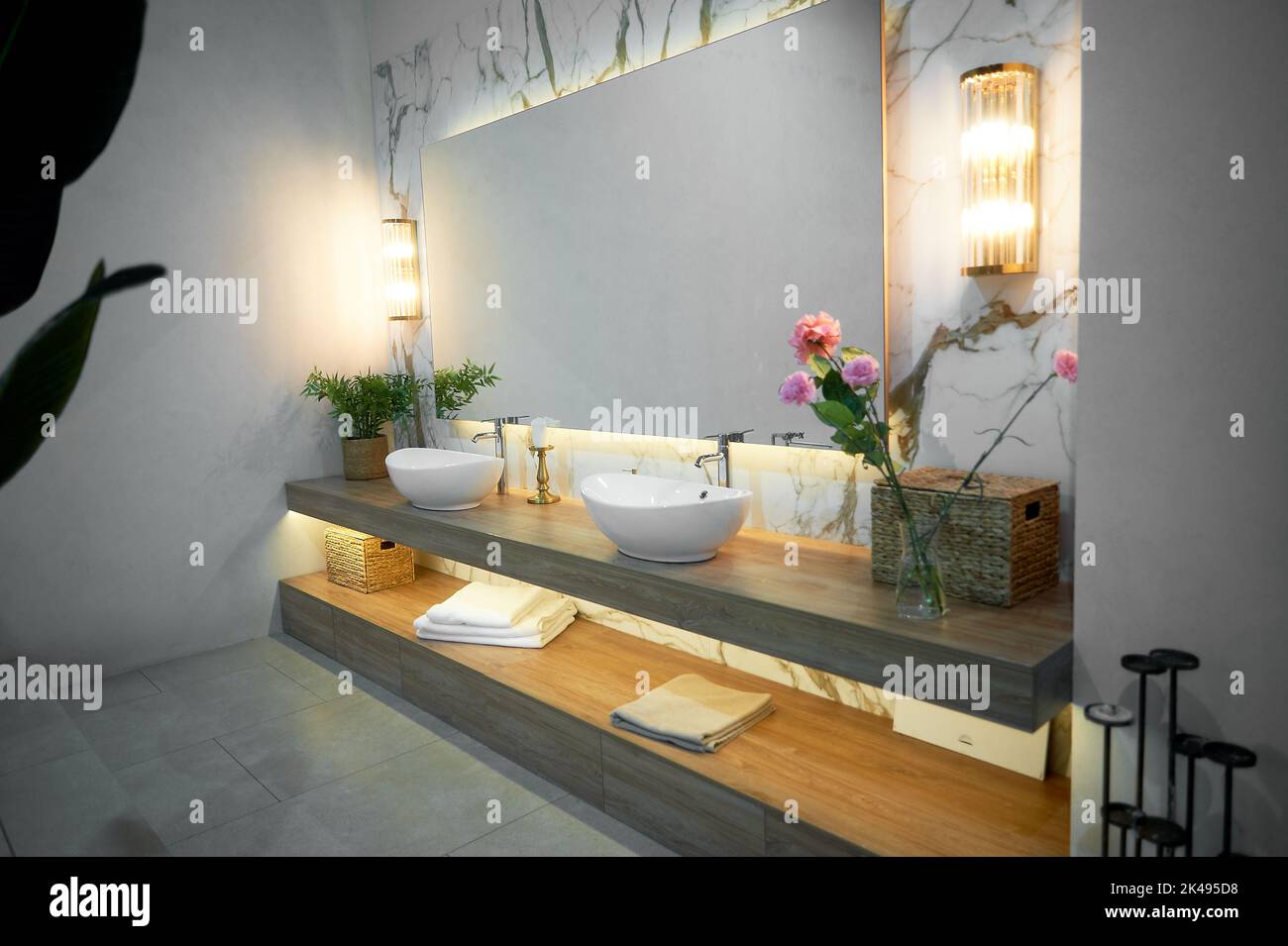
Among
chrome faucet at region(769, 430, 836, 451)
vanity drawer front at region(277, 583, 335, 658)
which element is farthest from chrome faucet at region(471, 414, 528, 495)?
chrome faucet at region(769, 430, 836, 451)

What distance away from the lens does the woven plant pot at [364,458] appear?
13.8 feet

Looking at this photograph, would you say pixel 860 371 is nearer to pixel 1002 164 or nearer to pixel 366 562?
pixel 1002 164

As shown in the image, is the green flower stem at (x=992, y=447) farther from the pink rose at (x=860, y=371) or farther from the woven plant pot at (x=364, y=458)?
the woven plant pot at (x=364, y=458)

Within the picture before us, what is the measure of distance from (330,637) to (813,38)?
9.91ft

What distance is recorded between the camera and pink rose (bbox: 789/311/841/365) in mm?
2086

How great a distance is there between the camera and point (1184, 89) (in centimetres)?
152

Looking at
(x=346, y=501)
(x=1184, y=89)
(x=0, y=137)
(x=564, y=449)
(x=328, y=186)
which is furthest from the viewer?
(x=328, y=186)

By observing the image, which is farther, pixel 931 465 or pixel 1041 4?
pixel 931 465

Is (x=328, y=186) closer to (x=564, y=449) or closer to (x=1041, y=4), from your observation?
(x=564, y=449)

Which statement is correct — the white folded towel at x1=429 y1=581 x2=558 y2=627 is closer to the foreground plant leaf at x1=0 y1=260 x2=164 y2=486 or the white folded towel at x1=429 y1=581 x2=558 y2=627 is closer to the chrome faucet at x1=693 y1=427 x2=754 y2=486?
the chrome faucet at x1=693 y1=427 x2=754 y2=486

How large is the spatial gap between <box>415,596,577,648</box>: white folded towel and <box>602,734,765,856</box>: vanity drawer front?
75cm

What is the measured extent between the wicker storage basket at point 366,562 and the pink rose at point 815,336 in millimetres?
2415
